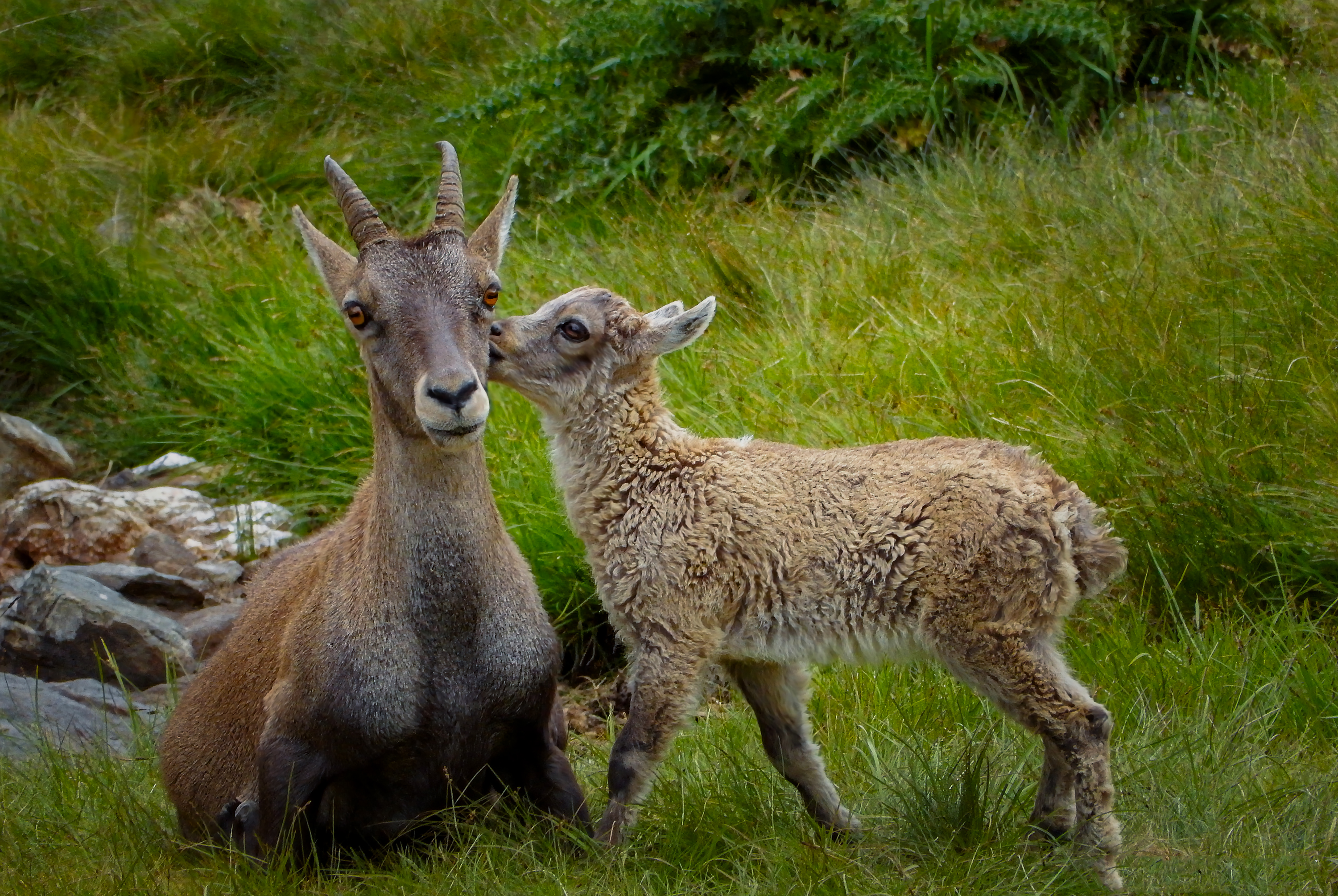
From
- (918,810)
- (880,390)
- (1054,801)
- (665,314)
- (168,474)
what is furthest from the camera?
(168,474)

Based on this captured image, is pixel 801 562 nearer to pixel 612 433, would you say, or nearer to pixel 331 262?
pixel 612 433

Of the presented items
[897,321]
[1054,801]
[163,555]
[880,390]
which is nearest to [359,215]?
[1054,801]

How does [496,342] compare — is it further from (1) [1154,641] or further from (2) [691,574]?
(1) [1154,641]

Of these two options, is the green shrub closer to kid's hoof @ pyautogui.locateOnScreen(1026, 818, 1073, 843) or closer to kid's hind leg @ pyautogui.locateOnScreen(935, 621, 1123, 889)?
kid's hind leg @ pyautogui.locateOnScreen(935, 621, 1123, 889)

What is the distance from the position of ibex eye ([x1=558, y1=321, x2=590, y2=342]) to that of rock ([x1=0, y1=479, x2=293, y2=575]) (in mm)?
3725

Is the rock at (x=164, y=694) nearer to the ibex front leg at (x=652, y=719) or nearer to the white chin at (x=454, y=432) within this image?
the white chin at (x=454, y=432)

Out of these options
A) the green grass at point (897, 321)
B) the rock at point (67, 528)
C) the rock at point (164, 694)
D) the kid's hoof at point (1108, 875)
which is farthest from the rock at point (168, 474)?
the kid's hoof at point (1108, 875)

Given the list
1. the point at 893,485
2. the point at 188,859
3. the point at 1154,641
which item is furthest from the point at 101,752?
the point at 1154,641

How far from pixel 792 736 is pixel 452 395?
1.48m

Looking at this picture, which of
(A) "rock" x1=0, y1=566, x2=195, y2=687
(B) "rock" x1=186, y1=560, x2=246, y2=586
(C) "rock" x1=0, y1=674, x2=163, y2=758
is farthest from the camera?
(B) "rock" x1=186, y1=560, x2=246, y2=586

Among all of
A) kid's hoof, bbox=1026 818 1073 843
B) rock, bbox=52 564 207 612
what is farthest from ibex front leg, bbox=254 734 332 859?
rock, bbox=52 564 207 612

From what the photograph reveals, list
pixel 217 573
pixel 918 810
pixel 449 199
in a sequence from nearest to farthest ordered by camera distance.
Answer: pixel 918 810
pixel 449 199
pixel 217 573

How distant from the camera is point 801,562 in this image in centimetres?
453

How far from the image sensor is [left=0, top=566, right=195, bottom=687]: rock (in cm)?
689
